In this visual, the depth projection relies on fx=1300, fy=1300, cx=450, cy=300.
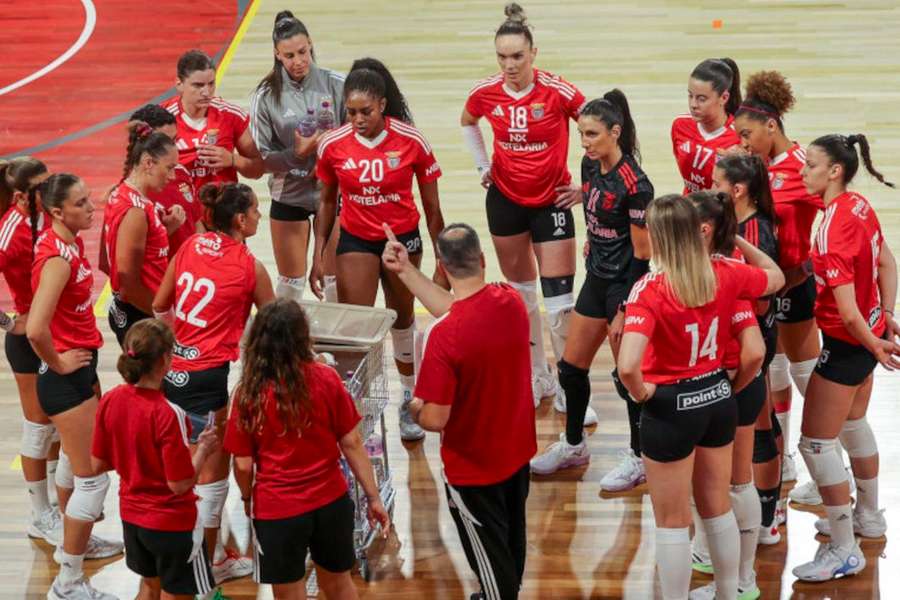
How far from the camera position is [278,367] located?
437 centimetres

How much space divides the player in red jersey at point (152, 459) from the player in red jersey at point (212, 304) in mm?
652

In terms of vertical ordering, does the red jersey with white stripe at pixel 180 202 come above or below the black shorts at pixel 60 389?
above

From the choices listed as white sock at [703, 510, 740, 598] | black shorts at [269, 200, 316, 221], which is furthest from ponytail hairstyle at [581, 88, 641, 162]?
black shorts at [269, 200, 316, 221]

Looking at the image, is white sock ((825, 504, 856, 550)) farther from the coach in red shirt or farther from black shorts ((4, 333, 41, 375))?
black shorts ((4, 333, 41, 375))

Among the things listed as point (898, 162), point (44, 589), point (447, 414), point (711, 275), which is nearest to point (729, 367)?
point (711, 275)

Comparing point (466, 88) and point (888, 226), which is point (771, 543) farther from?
point (466, 88)

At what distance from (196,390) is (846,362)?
2.73 meters

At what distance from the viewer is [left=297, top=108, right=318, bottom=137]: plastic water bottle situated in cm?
713

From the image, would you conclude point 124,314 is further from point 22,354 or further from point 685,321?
point 685,321

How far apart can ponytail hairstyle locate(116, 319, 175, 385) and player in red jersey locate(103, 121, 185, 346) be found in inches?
47.4

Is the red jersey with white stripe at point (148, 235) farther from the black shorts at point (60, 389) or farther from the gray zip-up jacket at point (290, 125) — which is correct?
the gray zip-up jacket at point (290, 125)

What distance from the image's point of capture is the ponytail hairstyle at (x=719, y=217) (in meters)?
4.80

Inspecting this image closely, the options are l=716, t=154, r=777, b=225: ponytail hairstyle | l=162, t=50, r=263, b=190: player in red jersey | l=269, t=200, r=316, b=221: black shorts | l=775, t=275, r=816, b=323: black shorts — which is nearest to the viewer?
l=716, t=154, r=777, b=225: ponytail hairstyle

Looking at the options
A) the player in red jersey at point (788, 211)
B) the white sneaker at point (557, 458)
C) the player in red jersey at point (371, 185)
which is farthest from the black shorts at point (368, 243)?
the player in red jersey at point (788, 211)
